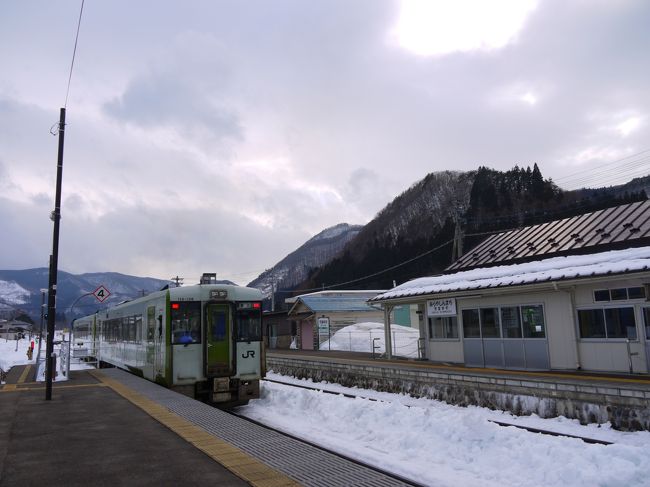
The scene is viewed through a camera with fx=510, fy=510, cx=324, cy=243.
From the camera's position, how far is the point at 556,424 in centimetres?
1039

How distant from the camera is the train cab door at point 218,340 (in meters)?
12.4

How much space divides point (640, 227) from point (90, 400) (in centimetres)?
1593

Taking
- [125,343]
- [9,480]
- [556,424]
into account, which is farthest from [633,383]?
[125,343]

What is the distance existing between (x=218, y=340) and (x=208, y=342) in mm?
271

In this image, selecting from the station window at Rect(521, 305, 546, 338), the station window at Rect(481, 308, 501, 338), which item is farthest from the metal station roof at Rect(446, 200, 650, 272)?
the station window at Rect(481, 308, 501, 338)

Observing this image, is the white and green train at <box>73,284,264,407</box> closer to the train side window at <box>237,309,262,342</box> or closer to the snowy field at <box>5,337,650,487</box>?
the train side window at <box>237,309,262,342</box>

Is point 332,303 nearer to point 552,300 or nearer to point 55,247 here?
point 552,300

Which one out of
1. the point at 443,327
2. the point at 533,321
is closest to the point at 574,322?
the point at 533,321

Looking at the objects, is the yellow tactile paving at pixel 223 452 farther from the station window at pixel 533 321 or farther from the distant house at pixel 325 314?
the distant house at pixel 325 314

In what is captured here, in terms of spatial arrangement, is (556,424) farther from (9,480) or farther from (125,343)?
(125,343)

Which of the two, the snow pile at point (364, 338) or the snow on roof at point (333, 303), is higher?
the snow on roof at point (333, 303)

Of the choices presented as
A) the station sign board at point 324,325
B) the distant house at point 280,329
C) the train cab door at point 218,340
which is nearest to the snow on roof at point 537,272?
the train cab door at point 218,340

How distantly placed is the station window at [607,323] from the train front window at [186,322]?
1069 cm

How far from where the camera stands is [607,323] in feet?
45.7
